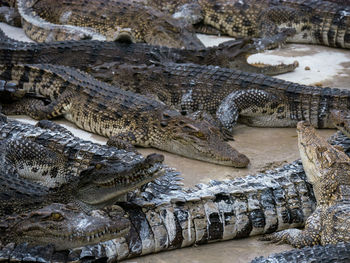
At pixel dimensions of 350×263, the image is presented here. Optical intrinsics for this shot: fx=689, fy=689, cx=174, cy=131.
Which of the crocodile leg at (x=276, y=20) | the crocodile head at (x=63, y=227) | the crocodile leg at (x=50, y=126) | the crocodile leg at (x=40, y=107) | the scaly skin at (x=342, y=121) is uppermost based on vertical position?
the scaly skin at (x=342, y=121)

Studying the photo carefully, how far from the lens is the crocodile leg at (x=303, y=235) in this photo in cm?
413

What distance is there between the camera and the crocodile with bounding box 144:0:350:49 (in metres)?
8.73

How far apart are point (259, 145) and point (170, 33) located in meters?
2.91

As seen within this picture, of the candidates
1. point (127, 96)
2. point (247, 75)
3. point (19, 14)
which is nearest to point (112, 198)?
point (127, 96)

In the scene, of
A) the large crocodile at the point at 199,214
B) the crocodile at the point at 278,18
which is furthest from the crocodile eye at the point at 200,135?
the crocodile at the point at 278,18

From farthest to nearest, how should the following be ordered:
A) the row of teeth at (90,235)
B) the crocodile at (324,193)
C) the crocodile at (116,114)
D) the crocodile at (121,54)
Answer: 1. the crocodile at (121,54)
2. the crocodile at (116,114)
3. the crocodile at (324,193)
4. the row of teeth at (90,235)

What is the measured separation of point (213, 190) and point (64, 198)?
93 cm

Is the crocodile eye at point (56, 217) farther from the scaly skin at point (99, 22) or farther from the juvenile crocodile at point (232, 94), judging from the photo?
the scaly skin at point (99, 22)

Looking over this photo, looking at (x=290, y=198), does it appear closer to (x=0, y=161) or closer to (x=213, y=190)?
(x=213, y=190)

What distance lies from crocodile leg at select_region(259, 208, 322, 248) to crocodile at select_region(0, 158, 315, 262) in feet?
0.38

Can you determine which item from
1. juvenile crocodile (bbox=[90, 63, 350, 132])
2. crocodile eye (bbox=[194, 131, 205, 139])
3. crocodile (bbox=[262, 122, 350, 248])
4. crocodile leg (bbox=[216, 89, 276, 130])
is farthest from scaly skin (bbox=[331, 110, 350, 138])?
crocodile leg (bbox=[216, 89, 276, 130])

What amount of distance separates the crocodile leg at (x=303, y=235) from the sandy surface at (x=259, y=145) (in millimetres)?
52

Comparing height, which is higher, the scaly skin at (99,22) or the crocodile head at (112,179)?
the crocodile head at (112,179)

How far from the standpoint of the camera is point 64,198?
13.0 feet
